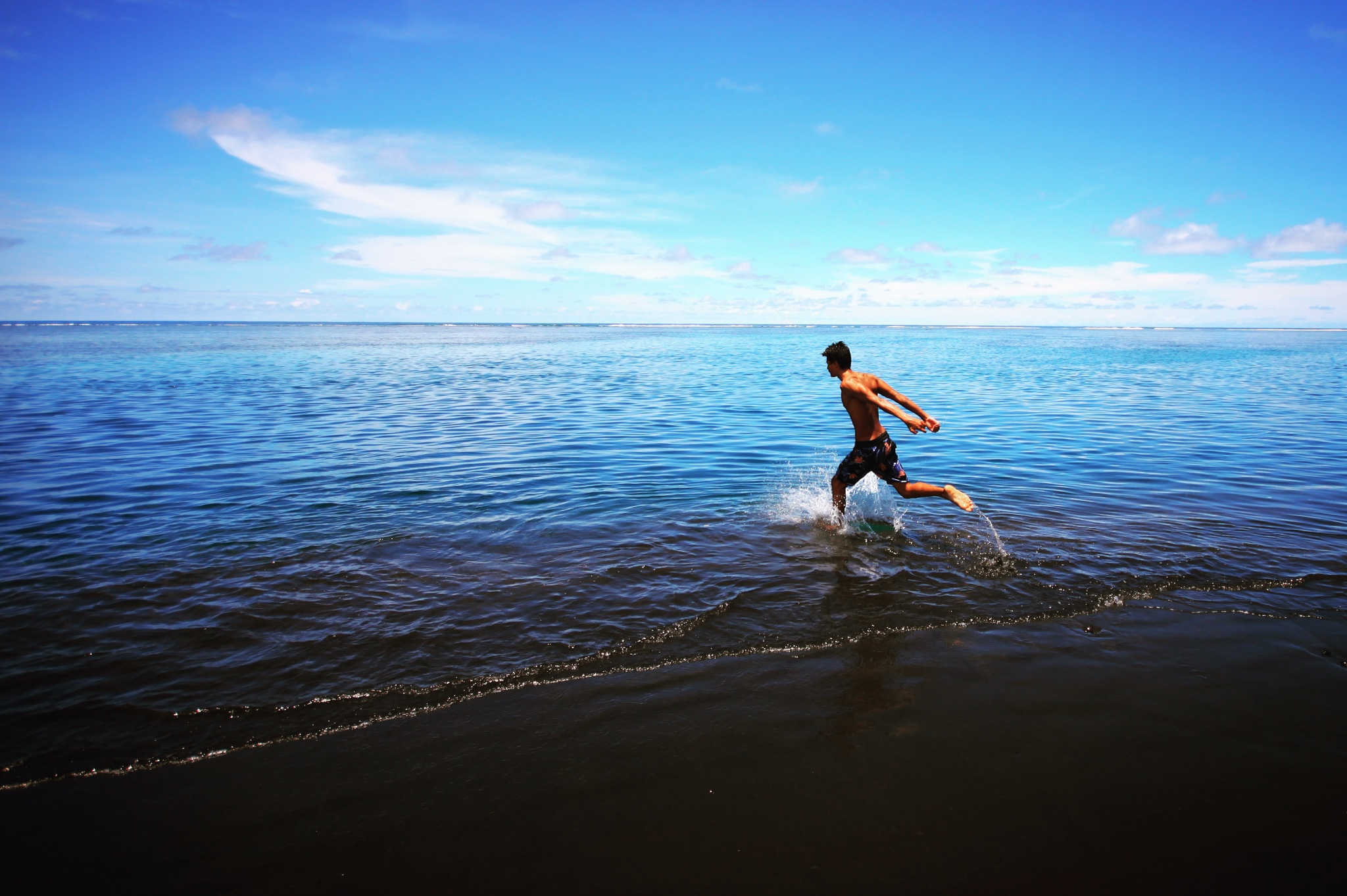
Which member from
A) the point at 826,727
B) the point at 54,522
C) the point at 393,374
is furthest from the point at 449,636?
the point at 393,374

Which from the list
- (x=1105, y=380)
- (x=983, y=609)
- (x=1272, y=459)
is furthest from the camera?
(x=1105, y=380)

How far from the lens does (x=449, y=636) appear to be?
5.76 meters

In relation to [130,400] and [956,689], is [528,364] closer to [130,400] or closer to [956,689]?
[130,400]

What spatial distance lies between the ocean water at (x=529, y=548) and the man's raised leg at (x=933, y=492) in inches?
19.4

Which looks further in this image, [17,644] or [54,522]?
[54,522]

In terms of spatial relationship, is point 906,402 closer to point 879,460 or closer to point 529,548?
point 879,460

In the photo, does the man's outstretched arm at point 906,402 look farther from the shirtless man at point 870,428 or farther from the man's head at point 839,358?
the man's head at point 839,358

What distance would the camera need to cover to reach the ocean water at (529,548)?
5176 millimetres

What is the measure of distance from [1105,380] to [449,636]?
34.8 metres

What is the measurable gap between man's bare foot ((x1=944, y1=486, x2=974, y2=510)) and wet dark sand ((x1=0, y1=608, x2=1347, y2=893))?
10.1ft

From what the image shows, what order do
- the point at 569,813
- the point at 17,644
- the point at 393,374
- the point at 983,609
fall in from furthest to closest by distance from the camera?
the point at 393,374 → the point at 983,609 → the point at 17,644 → the point at 569,813

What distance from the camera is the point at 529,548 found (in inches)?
320

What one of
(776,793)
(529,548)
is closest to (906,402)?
(529,548)

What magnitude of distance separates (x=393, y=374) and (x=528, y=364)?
1028 centimetres
